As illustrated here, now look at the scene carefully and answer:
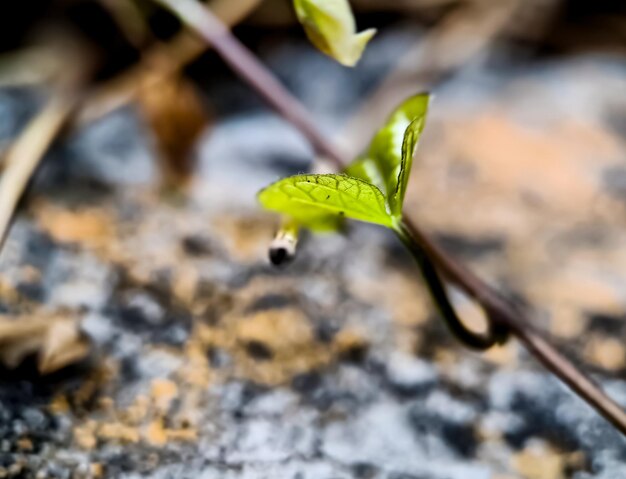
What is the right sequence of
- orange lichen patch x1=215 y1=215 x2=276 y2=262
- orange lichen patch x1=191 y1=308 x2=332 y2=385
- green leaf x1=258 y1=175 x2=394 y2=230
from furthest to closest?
orange lichen patch x1=215 y1=215 x2=276 y2=262
orange lichen patch x1=191 y1=308 x2=332 y2=385
green leaf x1=258 y1=175 x2=394 y2=230

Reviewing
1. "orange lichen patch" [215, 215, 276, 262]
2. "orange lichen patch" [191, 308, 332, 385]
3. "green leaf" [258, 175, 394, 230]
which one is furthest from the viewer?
"orange lichen patch" [215, 215, 276, 262]

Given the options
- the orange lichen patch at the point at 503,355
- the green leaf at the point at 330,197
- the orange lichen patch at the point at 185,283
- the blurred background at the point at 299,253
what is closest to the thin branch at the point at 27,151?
the blurred background at the point at 299,253

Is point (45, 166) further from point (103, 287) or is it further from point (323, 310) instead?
point (323, 310)

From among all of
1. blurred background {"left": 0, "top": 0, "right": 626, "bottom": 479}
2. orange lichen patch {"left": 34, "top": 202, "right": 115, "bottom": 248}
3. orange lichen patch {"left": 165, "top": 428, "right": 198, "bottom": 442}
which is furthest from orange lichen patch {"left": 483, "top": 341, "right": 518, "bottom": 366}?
orange lichen patch {"left": 34, "top": 202, "right": 115, "bottom": 248}

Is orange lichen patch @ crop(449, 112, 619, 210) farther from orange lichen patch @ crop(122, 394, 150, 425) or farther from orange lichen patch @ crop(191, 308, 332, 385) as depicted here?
orange lichen patch @ crop(122, 394, 150, 425)

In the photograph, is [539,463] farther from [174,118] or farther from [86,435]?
[174,118]

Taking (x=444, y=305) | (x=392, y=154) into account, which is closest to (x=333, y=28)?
(x=392, y=154)

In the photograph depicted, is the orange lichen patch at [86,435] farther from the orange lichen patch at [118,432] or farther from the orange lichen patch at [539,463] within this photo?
the orange lichen patch at [539,463]
